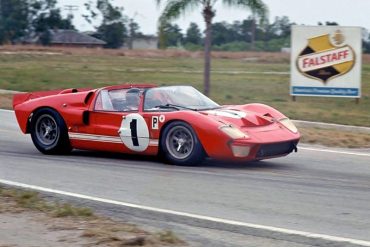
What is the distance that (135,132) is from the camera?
12898mm

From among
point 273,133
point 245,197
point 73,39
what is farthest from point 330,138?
point 73,39

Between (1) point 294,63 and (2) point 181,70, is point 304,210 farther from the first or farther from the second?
(2) point 181,70

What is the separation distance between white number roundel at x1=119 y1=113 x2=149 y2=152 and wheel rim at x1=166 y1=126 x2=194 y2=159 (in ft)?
1.32

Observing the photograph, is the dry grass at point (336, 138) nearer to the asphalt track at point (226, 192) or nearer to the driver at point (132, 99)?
the asphalt track at point (226, 192)

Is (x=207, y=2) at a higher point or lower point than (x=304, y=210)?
higher

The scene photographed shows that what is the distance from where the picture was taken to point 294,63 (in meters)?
28.2

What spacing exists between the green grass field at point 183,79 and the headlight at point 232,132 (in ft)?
29.9

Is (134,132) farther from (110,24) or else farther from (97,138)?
(110,24)

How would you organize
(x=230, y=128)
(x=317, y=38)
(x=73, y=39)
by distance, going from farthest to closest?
1. (x=73, y=39)
2. (x=317, y=38)
3. (x=230, y=128)

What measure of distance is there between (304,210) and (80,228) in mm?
2532

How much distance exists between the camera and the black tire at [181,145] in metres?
12.3

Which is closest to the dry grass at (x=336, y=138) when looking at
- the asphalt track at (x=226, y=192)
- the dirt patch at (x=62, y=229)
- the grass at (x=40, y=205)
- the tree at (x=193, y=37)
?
the asphalt track at (x=226, y=192)

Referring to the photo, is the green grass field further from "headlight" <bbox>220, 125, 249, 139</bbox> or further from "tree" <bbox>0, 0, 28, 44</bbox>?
"tree" <bbox>0, 0, 28, 44</bbox>

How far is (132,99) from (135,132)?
66 centimetres
